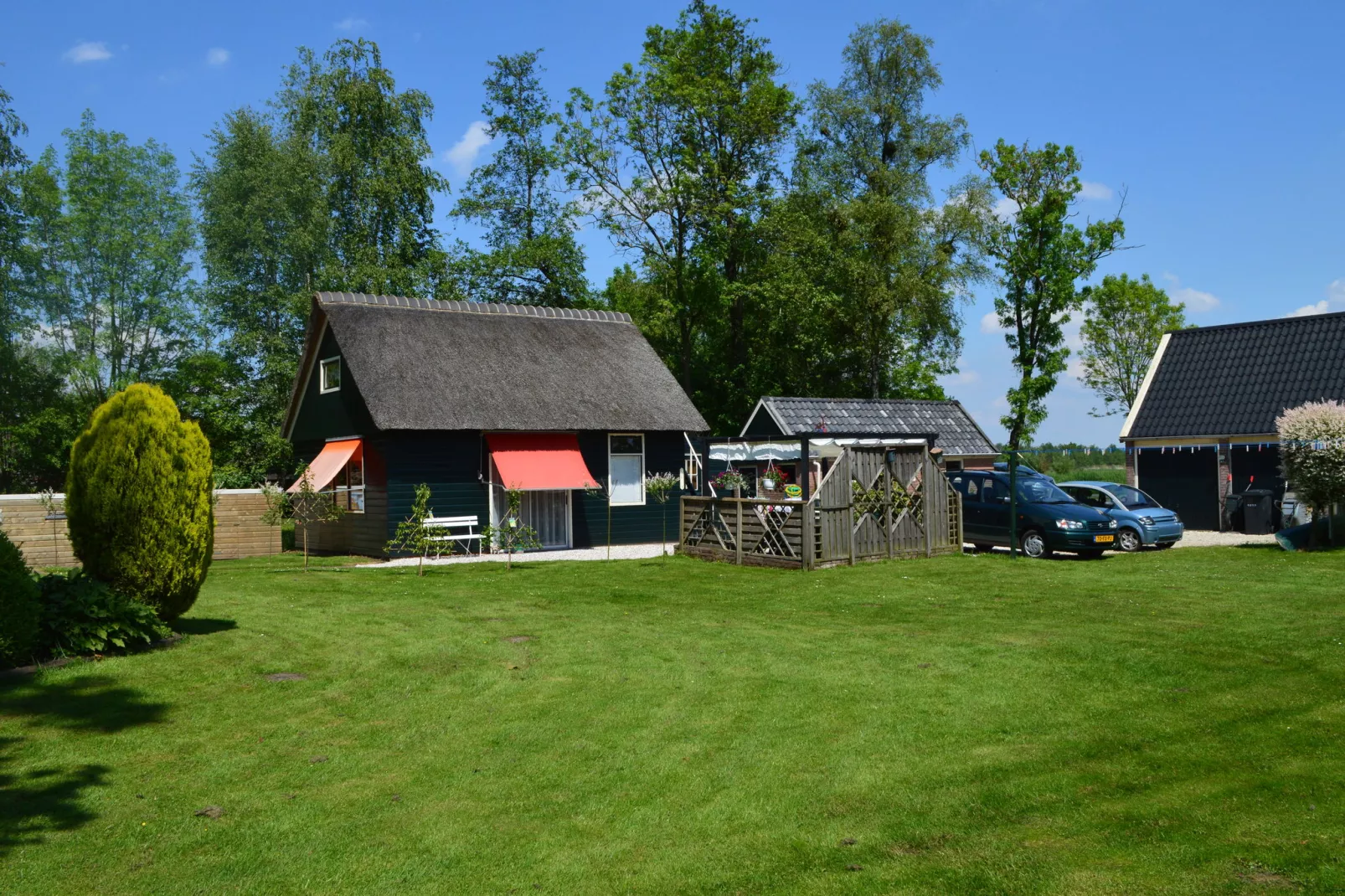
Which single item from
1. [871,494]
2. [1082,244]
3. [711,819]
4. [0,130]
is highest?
[0,130]

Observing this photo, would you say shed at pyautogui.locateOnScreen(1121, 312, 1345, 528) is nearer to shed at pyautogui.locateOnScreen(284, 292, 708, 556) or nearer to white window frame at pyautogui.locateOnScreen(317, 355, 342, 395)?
shed at pyautogui.locateOnScreen(284, 292, 708, 556)

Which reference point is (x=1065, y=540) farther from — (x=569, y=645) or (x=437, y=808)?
(x=437, y=808)

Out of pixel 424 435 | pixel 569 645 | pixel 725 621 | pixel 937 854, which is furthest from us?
pixel 424 435

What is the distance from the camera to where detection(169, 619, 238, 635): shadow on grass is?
33.4ft

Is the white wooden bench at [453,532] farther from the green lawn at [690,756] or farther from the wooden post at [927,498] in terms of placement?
the wooden post at [927,498]

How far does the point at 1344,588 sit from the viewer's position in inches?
542

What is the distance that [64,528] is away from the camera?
21.7 m

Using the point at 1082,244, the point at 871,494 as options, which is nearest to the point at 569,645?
the point at 871,494

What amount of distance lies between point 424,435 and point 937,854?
62.0 ft

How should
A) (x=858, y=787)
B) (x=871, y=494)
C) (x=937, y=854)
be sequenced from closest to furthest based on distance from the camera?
(x=937, y=854) < (x=858, y=787) < (x=871, y=494)

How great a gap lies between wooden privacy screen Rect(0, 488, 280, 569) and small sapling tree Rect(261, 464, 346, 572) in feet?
1.94

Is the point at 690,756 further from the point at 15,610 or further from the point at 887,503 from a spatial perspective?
the point at 887,503

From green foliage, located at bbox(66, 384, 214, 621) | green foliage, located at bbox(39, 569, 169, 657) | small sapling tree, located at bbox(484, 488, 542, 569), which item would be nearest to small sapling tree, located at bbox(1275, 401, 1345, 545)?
small sapling tree, located at bbox(484, 488, 542, 569)

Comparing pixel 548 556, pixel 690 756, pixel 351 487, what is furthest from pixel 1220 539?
pixel 690 756
